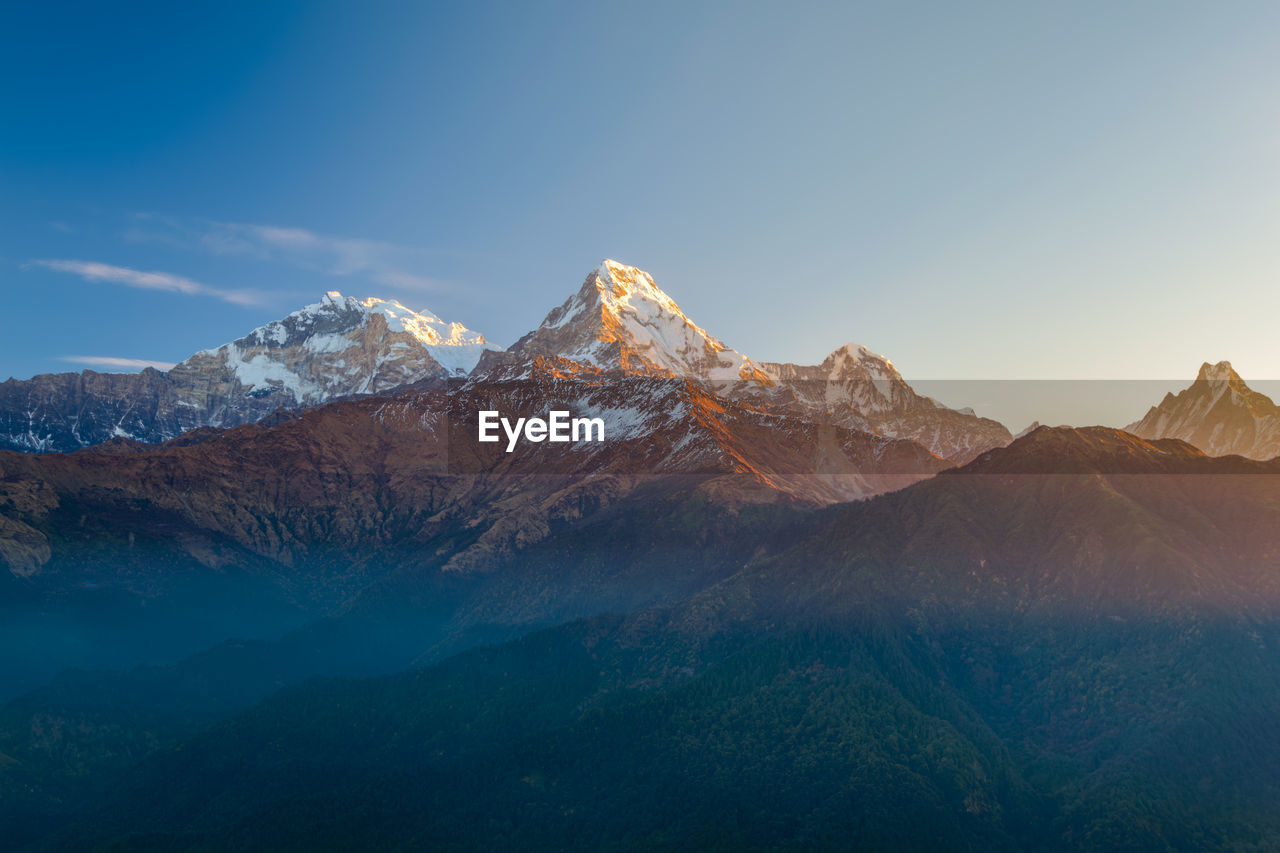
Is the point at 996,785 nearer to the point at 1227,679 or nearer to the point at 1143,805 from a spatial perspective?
the point at 1143,805

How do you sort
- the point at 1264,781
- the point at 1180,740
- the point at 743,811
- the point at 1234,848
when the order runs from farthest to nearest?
the point at 743,811 < the point at 1180,740 < the point at 1264,781 < the point at 1234,848

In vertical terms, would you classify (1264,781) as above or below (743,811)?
above

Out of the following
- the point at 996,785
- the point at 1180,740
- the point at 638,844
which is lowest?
the point at 638,844

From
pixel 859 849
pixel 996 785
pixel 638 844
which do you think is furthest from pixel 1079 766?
pixel 638 844

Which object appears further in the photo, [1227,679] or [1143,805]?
[1227,679]

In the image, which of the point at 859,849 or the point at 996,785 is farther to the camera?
the point at 996,785

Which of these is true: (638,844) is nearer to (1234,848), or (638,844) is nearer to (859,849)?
(859,849)

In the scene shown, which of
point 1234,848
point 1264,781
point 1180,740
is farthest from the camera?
point 1180,740

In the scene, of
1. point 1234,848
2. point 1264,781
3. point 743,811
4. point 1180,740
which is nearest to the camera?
point 1234,848

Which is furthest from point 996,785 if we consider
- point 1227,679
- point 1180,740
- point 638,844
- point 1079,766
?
point 638,844
